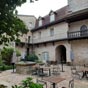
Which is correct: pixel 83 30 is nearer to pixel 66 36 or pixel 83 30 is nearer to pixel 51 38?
pixel 66 36

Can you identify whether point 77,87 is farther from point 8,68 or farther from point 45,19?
point 45,19

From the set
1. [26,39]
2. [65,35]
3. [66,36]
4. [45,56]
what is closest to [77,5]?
[65,35]

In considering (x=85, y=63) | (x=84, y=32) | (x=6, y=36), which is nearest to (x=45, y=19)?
(x=84, y=32)

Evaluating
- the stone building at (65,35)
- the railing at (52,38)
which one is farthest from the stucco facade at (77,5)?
the railing at (52,38)

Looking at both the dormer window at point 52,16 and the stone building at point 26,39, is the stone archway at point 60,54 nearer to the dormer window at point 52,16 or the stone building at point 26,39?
the dormer window at point 52,16

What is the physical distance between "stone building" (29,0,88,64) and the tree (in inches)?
724

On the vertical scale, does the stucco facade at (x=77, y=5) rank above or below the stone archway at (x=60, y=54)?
above

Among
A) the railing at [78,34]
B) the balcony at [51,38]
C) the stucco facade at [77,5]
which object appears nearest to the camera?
the railing at [78,34]

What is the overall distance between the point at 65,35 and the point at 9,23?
2155cm

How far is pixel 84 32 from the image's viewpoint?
22531 mm

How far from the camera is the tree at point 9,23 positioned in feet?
11.9

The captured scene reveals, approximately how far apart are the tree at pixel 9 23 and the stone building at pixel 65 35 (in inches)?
724

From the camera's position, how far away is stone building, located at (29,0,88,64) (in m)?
22.8

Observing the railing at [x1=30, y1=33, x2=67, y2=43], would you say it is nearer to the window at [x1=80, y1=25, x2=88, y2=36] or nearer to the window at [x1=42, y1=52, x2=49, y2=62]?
the window at [x1=42, y1=52, x2=49, y2=62]
